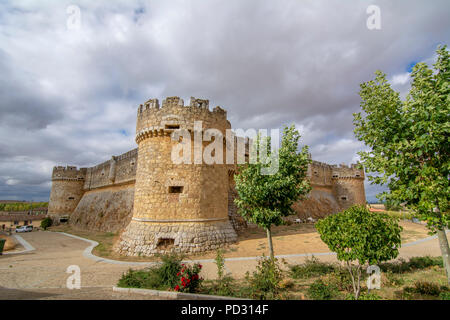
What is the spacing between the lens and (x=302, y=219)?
26.4 meters

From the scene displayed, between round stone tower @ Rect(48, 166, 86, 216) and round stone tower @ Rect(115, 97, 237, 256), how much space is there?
93.9 ft

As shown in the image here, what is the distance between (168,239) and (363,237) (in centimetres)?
993

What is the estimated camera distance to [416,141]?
531 centimetres

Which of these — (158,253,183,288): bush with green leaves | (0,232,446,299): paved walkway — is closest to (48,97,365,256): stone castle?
(0,232,446,299): paved walkway

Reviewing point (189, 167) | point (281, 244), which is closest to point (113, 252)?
point (189, 167)

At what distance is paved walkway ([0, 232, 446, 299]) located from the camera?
6633mm

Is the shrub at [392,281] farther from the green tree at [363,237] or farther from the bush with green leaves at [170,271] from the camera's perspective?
the bush with green leaves at [170,271]

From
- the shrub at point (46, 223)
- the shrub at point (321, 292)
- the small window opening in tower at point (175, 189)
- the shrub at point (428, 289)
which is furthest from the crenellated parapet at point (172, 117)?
the shrub at point (46, 223)

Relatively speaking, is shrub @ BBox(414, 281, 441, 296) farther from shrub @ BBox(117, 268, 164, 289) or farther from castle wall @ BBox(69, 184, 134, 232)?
castle wall @ BBox(69, 184, 134, 232)

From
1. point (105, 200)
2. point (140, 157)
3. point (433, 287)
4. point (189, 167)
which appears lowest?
point (433, 287)

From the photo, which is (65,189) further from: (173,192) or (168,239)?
(168,239)
